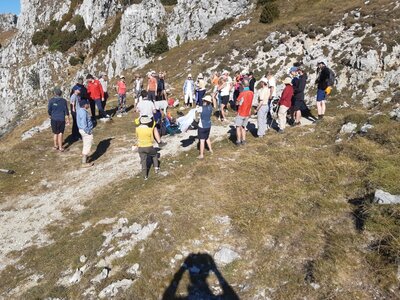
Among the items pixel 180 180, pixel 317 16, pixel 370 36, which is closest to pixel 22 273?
pixel 180 180

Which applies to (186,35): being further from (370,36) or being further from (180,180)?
(180,180)

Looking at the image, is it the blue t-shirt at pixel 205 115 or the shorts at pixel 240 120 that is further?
the shorts at pixel 240 120

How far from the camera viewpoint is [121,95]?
827 inches

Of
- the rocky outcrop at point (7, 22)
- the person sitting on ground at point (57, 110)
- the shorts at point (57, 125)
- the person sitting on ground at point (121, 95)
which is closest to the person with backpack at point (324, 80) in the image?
the person sitting on ground at point (57, 110)

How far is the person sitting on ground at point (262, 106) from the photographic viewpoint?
539 inches

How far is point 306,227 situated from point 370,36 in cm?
1887

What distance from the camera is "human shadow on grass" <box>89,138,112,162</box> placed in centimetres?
1480

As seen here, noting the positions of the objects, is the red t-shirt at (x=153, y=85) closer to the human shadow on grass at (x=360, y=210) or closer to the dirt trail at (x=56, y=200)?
the dirt trail at (x=56, y=200)

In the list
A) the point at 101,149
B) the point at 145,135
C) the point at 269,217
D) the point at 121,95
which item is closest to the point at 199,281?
the point at 269,217

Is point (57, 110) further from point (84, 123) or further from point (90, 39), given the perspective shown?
point (90, 39)

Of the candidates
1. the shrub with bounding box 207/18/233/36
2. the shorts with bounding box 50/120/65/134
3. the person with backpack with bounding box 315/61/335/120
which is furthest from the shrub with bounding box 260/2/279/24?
the shorts with bounding box 50/120/65/134

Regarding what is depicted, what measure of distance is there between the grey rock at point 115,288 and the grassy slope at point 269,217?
19 centimetres

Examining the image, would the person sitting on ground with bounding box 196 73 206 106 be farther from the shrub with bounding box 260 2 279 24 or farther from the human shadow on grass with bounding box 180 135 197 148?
the shrub with bounding box 260 2 279 24

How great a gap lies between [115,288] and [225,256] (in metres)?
2.35
